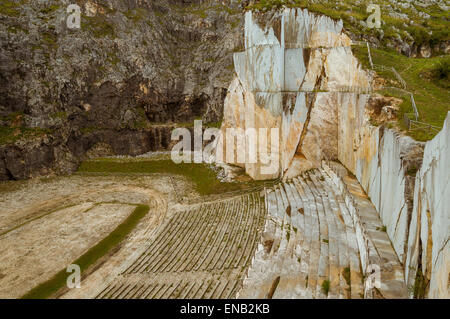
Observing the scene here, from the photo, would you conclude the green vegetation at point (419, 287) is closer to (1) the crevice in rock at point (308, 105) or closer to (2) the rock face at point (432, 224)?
(2) the rock face at point (432, 224)

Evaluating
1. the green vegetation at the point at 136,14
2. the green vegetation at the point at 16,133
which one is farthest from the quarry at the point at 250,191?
the green vegetation at the point at 136,14

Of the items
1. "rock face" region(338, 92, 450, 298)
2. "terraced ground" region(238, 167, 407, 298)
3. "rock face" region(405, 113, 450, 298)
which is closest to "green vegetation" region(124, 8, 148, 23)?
"terraced ground" region(238, 167, 407, 298)

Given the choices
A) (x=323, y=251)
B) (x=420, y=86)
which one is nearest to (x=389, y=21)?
(x=420, y=86)

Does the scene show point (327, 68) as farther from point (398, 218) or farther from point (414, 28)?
point (398, 218)

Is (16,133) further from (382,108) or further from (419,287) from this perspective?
(419,287)

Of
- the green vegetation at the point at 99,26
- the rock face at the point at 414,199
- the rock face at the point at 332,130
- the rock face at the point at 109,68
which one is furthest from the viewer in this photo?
the green vegetation at the point at 99,26
